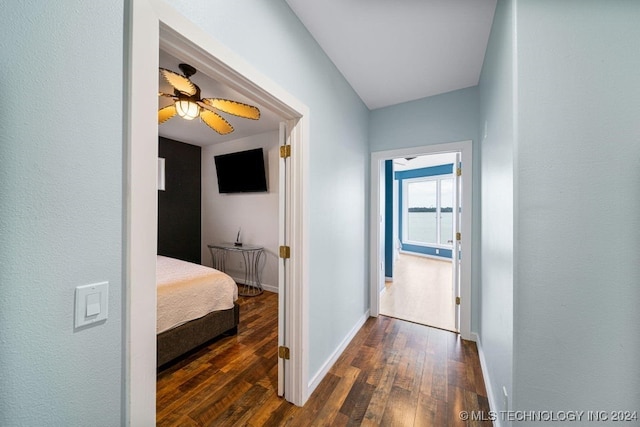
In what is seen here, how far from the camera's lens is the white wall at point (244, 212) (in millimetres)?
3904

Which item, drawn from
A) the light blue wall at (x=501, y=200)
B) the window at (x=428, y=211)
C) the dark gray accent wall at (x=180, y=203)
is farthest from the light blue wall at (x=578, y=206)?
the window at (x=428, y=211)

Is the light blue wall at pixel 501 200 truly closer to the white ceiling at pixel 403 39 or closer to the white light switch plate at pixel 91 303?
the white ceiling at pixel 403 39

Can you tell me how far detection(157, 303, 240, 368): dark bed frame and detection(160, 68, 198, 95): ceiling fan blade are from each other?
6.38 feet

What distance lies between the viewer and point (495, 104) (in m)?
1.50

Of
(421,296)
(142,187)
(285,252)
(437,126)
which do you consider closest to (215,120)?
(285,252)

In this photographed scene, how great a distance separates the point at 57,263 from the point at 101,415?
45 cm

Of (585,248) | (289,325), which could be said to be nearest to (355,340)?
(289,325)

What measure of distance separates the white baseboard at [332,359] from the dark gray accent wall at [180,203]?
3468mm

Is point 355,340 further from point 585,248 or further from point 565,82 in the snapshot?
point 565,82

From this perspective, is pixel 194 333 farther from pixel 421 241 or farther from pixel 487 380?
pixel 421 241

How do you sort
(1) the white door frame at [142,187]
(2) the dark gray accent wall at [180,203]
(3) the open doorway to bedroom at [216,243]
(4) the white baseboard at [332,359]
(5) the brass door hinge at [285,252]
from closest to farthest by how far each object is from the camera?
(1) the white door frame at [142,187] < (5) the brass door hinge at [285,252] < (4) the white baseboard at [332,359] < (3) the open doorway to bedroom at [216,243] < (2) the dark gray accent wall at [180,203]

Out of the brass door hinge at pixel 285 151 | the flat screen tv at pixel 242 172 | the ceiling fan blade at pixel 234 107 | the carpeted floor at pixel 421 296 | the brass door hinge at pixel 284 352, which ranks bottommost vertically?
the carpeted floor at pixel 421 296

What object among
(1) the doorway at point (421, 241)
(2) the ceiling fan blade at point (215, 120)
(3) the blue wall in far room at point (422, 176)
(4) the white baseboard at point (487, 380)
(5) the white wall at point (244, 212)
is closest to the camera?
(4) the white baseboard at point (487, 380)

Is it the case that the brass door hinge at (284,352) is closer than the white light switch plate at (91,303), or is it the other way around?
the white light switch plate at (91,303)
